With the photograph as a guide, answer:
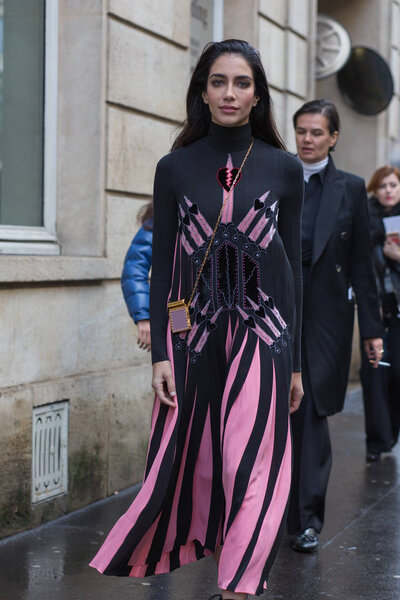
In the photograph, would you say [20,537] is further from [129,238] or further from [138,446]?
[129,238]

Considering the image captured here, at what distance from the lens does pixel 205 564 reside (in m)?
4.73

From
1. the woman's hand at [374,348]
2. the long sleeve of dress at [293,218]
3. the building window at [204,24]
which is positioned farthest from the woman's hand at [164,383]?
the building window at [204,24]

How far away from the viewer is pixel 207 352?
3617 millimetres

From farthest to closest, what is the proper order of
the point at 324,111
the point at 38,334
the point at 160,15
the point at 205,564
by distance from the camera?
the point at 160,15 < the point at 38,334 < the point at 324,111 < the point at 205,564

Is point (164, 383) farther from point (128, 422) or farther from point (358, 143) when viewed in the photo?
point (358, 143)

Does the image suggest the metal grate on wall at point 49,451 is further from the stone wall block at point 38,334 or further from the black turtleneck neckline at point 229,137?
the black turtleneck neckline at point 229,137

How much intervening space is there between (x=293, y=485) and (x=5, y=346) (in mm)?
1512

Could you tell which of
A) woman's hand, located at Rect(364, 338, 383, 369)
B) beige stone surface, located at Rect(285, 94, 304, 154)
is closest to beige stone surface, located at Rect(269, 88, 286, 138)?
beige stone surface, located at Rect(285, 94, 304, 154)

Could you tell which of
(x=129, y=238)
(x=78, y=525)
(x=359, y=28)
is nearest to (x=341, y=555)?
(x=78, y=525)

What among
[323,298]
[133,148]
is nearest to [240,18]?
[133,148]

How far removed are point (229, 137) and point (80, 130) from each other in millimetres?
2486

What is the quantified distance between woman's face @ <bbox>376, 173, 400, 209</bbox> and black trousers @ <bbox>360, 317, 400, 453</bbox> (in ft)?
2.84

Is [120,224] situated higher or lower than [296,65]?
lower

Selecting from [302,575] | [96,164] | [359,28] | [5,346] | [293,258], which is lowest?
[302,575]
